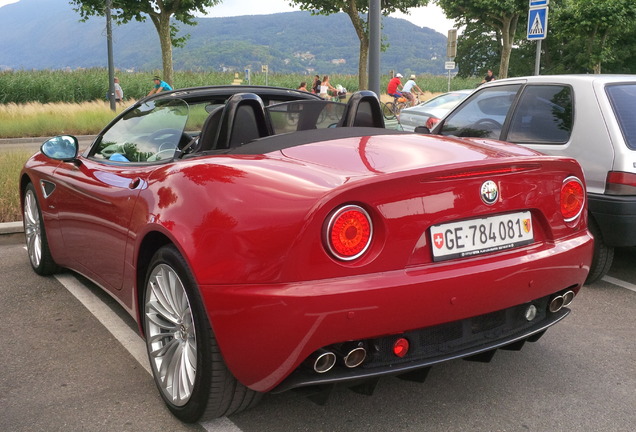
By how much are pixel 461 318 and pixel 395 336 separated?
0.86 ft

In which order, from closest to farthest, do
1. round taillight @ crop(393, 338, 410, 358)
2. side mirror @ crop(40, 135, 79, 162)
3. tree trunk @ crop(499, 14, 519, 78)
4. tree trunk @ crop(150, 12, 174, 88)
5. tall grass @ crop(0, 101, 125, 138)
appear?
round taillight @ crop(393, 338, 410, 358)
side mirror @ crop(40, 135, 79, 162)
tall grass @ crop(0, 101, 125, 138)
tree trunk @ crop(150, 12, 174, 88)
tree trunk @ crop(499, 14, 519, 78)

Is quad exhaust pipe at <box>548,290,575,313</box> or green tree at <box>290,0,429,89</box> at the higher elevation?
green tree at <box>290,0,429,89</box>

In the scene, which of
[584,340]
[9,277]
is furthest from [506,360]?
[9,277]

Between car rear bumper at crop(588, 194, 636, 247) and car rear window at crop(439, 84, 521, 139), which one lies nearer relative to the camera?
car rear bumper at crop(588, 194, 636, 247)

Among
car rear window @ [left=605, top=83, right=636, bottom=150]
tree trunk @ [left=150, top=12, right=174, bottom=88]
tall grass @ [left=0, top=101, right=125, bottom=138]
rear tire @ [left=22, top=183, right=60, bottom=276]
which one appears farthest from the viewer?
tree trunk @ [left=150, top=12, right=174, bottom=88]

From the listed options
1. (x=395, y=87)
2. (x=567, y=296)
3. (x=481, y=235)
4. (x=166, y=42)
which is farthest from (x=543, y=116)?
(x=166, y=42)

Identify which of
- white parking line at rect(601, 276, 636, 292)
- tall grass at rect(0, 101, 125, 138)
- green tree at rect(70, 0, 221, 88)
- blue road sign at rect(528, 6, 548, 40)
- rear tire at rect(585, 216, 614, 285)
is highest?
green tree at rect(70, 0, 221, 88)

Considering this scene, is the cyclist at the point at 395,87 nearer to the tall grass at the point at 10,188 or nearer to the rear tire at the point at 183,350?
the tall grass at the point at 10,188

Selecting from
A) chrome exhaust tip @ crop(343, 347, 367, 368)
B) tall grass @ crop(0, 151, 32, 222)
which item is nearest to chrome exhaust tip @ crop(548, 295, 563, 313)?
chrome exhaust tip @ crop(343, 347, 367, 368)

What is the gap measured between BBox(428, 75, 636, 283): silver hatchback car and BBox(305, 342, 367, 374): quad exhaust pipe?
2883 mm

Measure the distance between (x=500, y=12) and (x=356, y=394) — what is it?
104 feet

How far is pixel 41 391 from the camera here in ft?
10.3

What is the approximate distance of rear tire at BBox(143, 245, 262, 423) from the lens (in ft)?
8.46

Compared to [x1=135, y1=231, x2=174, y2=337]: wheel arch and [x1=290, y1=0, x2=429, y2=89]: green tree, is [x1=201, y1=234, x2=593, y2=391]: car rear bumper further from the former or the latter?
[x1=290, y1=0, x2=429, y2=89]: green tree
